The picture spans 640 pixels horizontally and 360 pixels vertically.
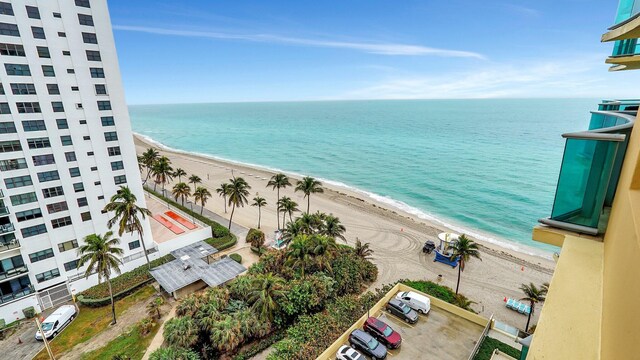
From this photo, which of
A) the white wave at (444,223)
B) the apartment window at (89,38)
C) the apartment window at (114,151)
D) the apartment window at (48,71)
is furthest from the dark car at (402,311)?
the apartment window at (89,38)

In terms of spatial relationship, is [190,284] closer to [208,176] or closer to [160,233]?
[160,233]

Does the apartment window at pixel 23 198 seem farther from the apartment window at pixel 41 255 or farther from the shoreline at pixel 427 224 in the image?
the shoreline at pixel 427 224

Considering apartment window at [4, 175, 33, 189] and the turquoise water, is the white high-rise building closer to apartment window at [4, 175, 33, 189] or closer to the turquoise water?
apartment window at [4, 175, 33, 189]

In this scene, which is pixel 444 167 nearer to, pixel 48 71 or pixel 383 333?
pixel 383 333

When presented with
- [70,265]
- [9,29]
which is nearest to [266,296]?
[70,265]

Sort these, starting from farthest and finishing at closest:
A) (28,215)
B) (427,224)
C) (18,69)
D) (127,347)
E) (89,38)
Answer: (427,224)
(89,38)
(28,215)
(18,69)
(127,347)

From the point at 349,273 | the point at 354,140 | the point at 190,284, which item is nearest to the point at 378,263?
the point at 349,273

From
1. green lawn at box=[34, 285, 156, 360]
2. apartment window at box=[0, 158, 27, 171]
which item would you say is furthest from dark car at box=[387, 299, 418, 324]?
apartment window at box=[0, 158, 27, 171]
